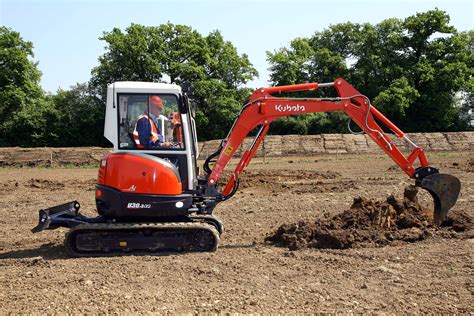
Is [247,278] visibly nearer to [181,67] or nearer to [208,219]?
[208,219]

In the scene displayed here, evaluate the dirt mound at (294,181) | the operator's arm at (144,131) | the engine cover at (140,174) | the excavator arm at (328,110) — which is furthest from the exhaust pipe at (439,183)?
the dirt mound at (294,181)

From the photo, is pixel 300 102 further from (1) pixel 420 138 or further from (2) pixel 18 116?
(2) pixel 18 116

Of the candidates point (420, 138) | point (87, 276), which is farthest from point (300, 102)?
point (420, 138)

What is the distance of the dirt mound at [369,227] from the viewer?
893cm

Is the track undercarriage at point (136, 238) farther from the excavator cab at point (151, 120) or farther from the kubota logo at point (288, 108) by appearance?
the kubota logo at point (288, 108)

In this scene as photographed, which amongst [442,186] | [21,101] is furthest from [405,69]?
[442,186]

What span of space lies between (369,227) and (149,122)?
431cm

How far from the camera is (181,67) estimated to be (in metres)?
48.1

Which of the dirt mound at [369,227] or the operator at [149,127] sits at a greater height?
the operator at [149,127]

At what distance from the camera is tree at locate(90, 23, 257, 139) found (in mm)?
47250

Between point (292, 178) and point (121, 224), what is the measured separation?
1309 cm

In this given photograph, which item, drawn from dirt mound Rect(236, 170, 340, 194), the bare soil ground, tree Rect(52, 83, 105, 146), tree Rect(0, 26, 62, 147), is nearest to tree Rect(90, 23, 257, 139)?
tree Rect(52, 83, 105, 146)

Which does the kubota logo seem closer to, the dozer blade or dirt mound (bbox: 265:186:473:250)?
dirt mound (bbox: 265:186:473:250)

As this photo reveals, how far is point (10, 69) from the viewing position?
49.4 m
